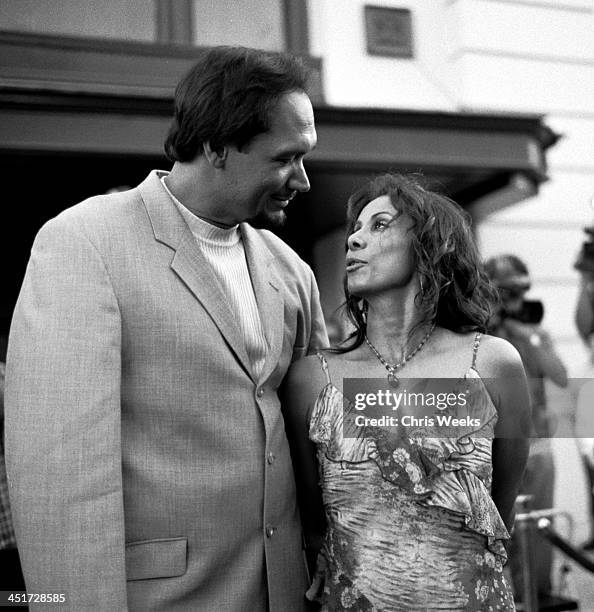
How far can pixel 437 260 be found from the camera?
6.63ft

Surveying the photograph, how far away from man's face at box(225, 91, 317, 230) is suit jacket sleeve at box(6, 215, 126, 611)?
1.54ft

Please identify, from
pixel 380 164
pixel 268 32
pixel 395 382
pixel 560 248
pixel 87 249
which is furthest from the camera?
pixel 560 248

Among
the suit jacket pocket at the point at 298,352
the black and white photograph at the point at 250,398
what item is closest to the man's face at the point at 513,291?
the black and white photograph at the point at 250,398

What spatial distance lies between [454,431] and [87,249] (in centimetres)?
94

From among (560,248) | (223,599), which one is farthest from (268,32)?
(223,599)

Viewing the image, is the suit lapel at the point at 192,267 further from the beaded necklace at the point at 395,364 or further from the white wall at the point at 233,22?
the white wall at the point at 233,22

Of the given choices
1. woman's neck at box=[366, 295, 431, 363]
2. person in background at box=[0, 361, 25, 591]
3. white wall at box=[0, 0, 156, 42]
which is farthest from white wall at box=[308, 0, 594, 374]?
person in background at box=[0, 361, 25, 591]

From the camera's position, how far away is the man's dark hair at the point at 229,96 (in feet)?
6.38

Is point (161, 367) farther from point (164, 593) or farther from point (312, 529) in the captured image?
point (312, 529)

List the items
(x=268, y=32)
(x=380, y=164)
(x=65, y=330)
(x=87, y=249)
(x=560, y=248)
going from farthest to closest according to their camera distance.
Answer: (x=560, y=248) < (x=268, y=32) < (x=380, y=164) < (x=87, y=249) < (x=65, y=330)

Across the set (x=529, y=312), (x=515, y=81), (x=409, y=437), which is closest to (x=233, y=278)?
(x=409, y=437)

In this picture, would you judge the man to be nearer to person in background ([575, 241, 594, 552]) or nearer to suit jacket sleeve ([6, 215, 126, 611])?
suit jacket sleeve ([6, 215, 126, 611])

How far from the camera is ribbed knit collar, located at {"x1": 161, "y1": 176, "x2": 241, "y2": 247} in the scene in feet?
6.61

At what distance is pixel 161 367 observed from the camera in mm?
1792
